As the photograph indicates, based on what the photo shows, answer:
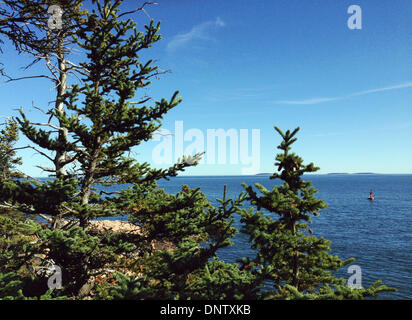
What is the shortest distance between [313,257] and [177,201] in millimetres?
5604

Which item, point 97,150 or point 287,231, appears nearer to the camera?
point 287,231

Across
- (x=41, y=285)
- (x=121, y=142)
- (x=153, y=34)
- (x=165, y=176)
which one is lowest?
(x=41, y=285)

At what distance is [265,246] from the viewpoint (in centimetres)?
617

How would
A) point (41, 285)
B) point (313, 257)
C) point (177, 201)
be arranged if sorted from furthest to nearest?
point (177, 201) → point (41, 285) → point (313, 257)

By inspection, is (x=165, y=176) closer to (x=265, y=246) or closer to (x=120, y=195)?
(x=120, y=195)

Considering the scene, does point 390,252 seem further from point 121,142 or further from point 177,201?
point 121,142

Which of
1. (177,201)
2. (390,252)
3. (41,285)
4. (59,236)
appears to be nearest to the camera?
(59,236)

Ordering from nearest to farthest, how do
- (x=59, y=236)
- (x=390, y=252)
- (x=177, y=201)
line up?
(x=59, y=236) → (x=177, y=201) → (x=390, y=252)

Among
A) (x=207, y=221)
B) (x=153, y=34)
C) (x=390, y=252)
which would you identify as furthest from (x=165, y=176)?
(x=390, y=252)

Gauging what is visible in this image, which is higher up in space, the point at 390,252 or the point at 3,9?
the point at 3,9

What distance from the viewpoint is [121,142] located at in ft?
32.6
